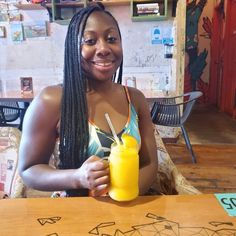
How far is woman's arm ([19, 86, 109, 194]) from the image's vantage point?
36.4 inches

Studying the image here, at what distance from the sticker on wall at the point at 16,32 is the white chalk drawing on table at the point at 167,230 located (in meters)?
3.69

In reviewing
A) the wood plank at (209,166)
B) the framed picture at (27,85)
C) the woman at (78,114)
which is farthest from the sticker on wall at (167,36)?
the woman at (78,114)

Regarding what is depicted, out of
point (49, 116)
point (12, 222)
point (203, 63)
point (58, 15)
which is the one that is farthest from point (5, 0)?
point (203, 63)

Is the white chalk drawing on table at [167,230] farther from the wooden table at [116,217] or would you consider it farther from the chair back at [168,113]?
the chair back at [168,113]

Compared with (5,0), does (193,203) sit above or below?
below

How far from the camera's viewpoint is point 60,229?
2.24 feet

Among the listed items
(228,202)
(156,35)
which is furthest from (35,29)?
(228,202)

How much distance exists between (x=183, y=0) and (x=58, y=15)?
5.22 ft

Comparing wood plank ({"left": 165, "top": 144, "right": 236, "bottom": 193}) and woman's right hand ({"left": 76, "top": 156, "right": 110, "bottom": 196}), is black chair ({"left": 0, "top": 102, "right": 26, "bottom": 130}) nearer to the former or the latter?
wood plank ({"left": 165, "top": 144, "right": 236, "bottom": 193})

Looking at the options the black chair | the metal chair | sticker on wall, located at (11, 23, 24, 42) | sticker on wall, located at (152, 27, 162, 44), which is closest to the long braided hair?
the metal chair

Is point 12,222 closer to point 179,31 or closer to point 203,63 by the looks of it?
point 179,31

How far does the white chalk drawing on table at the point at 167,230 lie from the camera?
0.67m

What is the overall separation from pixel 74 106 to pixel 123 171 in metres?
0.37

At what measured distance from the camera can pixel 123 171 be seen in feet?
2.48
